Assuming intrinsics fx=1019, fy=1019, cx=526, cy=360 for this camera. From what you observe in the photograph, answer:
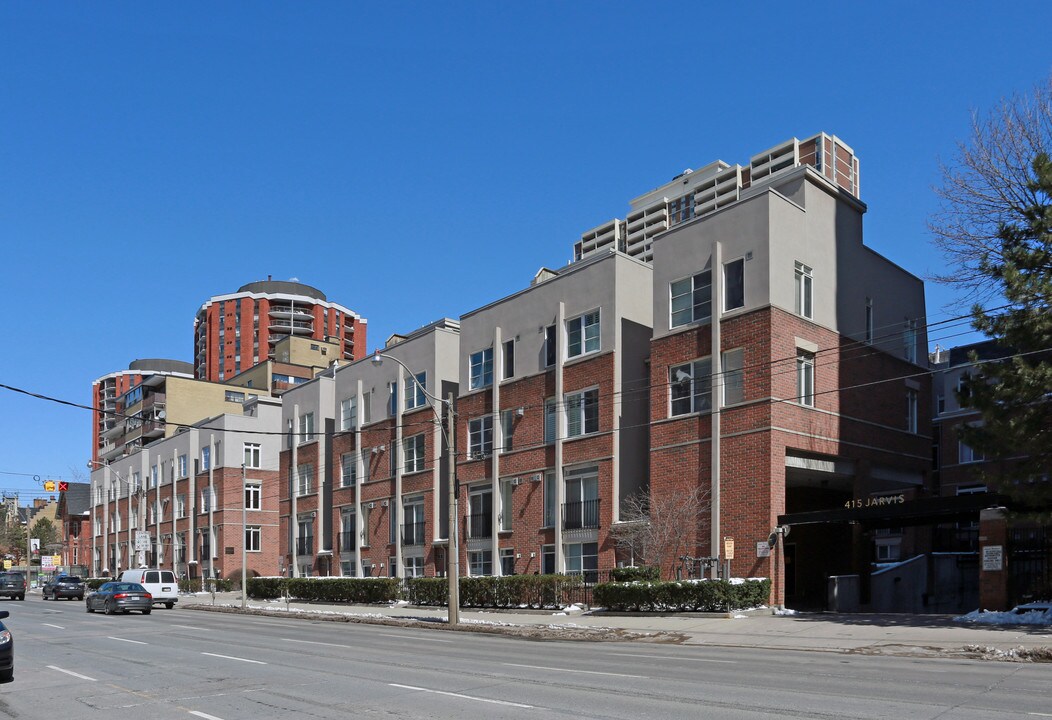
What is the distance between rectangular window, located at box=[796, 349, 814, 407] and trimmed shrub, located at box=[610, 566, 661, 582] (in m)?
7.48

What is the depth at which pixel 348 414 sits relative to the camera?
5775 cm

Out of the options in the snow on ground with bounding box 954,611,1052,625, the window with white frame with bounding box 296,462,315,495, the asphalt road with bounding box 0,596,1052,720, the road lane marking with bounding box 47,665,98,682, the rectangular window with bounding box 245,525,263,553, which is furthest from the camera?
the rectangular window with bounding box 245,525,263,553

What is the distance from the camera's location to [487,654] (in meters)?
21.5

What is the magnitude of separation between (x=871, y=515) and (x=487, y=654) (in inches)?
594

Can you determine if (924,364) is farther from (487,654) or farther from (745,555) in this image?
(487,654)

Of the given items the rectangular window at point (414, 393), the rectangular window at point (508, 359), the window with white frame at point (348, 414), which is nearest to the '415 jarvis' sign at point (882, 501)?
the rectangular window at point (508, 359)

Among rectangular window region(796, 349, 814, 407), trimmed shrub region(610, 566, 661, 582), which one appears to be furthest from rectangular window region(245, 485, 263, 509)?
rectangular window region(796, 349, 814, 407)

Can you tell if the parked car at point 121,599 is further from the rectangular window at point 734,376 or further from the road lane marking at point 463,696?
the road lane marking at point 463,696

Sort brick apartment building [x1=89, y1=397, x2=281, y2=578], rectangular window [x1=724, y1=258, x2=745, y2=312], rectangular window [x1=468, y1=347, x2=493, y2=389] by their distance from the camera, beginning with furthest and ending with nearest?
brick apartment building [x1=89, y1=397, x2=281, y2=578] < rectangular window [x1=468, y1=347, x2=493, y2=389] < rectangular window [x1=724, y1=258, x2=745, y2=312]

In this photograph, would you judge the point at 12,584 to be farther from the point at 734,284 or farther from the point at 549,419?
the point at 734,284

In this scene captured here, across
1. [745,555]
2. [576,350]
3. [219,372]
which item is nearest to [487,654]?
[745,555]

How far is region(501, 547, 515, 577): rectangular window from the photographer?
141ft

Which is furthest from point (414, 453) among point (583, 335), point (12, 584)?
point (12, 584)

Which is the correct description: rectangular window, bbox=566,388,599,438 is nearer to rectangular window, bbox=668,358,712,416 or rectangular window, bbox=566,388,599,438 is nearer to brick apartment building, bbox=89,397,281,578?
rectangular window, bbox=668,358,712,416
